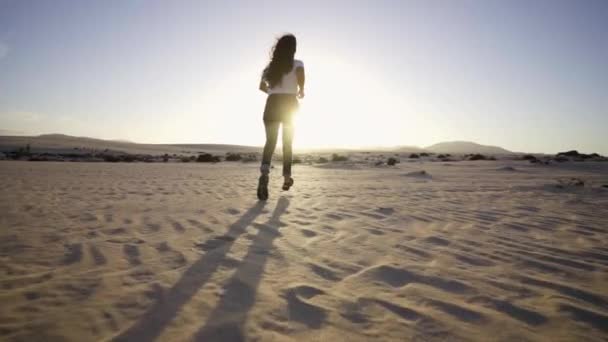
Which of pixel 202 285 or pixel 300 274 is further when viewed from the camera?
pixel 300 274

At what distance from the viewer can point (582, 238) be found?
2797 millimetres

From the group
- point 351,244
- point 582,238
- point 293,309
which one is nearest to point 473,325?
point 293,309

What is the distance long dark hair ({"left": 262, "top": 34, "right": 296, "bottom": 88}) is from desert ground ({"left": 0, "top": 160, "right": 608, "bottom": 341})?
2.05m

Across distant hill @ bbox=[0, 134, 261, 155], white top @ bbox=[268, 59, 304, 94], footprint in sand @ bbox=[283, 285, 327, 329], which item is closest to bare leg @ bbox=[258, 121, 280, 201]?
white top @ bbox=[268, 59, 304, 94]

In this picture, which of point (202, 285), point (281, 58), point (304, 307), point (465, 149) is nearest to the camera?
point (304, 307)

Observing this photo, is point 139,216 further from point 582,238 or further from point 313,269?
point 582,238

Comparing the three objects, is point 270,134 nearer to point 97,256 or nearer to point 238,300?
point 97,256

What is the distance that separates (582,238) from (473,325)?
6.83 feet

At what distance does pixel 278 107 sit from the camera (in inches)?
194

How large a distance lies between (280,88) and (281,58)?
408mm

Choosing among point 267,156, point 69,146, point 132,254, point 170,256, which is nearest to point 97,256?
point 132,254

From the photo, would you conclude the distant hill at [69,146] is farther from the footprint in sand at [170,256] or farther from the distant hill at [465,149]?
the distant hill at [465,149]

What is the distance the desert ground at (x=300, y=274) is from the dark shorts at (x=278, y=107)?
5.32 feet

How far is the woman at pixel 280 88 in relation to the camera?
15.9ft
